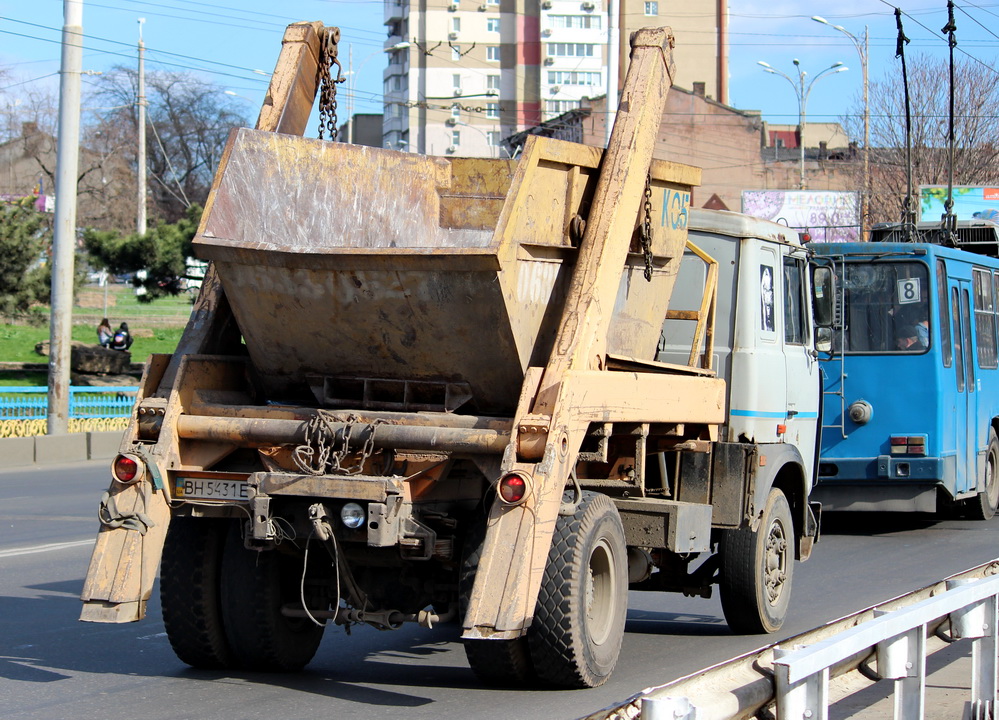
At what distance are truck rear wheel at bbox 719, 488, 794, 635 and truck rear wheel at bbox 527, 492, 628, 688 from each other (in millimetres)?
1527

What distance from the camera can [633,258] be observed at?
7.39 m

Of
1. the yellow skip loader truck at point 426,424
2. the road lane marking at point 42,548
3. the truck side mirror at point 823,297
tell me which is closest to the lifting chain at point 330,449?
the yellow skip loader truck at point 426,424

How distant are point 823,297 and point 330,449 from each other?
14.4ft

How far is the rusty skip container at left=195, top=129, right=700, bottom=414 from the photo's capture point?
635 centimetres

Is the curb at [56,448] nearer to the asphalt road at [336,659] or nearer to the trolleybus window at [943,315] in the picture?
the asphalt road at [336,659]

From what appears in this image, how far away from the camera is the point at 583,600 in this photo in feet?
20.1

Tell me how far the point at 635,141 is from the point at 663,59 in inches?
34.3

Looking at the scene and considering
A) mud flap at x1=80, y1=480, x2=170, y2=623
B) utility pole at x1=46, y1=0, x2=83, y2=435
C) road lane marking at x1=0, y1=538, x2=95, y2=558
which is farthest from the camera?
utility pole at x1=46, y1=0, x2=83, y2=435

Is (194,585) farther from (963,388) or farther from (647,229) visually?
(963,388)

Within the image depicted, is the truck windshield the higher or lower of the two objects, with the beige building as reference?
lower

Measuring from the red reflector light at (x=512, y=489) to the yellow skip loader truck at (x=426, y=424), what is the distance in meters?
0.01

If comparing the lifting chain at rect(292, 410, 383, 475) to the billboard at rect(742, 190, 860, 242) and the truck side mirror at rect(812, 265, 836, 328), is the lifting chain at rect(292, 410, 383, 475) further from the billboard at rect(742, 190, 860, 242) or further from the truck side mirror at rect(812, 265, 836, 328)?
the billboard at rect(742, 190, 860, 242)

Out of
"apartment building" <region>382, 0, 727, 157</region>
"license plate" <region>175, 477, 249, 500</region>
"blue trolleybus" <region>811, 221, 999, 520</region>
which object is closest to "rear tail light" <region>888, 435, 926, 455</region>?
"blue trolleybus" <region>811, 221, 999, 520</region>

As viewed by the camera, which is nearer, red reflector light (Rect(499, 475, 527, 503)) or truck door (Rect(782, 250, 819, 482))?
red reflector light (Rect(499, 475, 527, 503))
